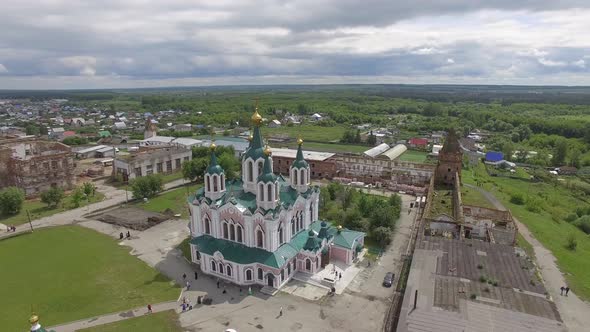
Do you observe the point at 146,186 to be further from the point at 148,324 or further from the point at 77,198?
the point at 148,324

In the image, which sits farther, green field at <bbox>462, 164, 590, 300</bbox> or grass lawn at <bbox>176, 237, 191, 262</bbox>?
grass lawn at <bbox>176, 237, 191, 262</bbox>

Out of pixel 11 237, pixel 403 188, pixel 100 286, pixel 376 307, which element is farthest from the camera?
pixel 403 188

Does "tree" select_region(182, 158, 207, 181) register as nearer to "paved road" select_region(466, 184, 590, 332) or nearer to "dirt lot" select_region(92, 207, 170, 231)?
"dirt lot" select_region(92, 207, 170, 231)

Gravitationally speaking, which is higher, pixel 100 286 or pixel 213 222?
pixel 213 222

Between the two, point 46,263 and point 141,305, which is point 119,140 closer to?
point 46,263

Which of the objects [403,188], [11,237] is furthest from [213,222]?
[403,188]

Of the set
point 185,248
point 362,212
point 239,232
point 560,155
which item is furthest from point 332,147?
point 239,232

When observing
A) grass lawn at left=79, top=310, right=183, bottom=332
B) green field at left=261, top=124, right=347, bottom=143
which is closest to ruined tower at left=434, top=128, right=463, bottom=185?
grass lawn at left=79, top=310, right=183, bottom=332
